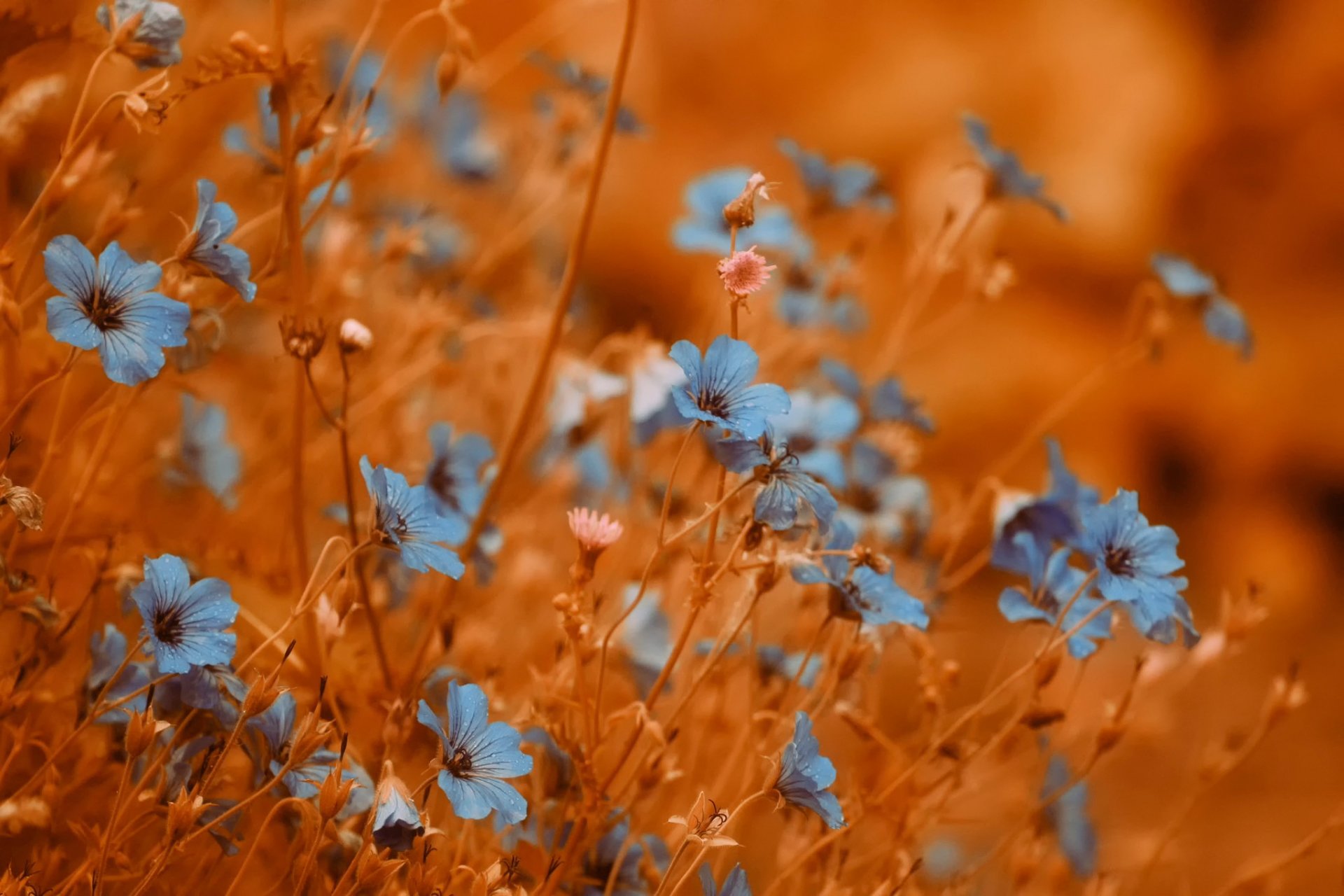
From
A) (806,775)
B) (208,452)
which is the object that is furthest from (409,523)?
(208,452)

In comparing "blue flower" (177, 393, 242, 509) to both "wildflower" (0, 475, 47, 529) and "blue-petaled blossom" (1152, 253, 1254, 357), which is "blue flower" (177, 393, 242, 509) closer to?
"wildflower" (0, 475, 47, 529)

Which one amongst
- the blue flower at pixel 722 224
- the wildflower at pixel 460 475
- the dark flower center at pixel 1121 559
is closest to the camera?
the dark flower center at pixel 1121 559

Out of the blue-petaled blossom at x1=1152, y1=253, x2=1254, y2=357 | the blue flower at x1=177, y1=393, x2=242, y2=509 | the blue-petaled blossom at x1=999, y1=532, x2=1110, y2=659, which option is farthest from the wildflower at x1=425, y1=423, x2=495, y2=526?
the blue-petaled blossom at x1=1152, y1=253, x2=1254, y2=357

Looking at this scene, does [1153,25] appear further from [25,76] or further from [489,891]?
[489,891]

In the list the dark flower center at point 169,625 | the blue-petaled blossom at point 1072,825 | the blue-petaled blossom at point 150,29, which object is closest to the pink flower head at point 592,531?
the dark flower center at point 169,625

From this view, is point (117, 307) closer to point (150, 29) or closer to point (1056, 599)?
point (150, 29)

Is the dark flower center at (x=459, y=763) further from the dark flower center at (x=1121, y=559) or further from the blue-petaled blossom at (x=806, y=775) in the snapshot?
the dark flower center at (x=1121, y=559)

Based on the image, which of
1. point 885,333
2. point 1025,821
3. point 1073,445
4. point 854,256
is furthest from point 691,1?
point 1025,821
